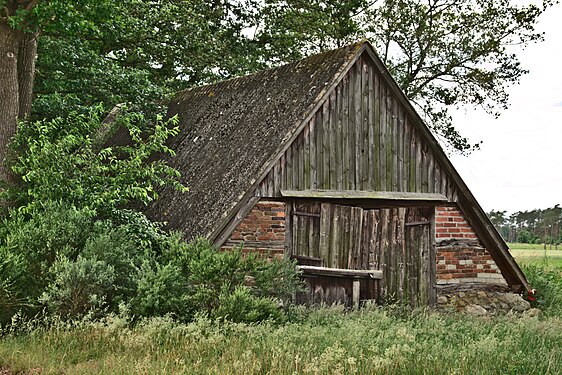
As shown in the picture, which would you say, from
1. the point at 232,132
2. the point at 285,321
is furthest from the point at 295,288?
the point at 232,132

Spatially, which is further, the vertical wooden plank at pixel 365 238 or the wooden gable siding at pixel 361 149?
the vertical wooden plank at pixel 365 238

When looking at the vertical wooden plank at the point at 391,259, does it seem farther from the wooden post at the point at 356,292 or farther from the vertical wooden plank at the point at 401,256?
the wooden post at the point at 356,292

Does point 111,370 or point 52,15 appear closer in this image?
point 111,370

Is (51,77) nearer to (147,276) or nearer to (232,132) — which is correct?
(232,132)

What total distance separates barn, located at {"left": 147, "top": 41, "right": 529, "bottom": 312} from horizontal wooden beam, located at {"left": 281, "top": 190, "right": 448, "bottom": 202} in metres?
0.03

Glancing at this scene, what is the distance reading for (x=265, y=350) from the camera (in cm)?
798

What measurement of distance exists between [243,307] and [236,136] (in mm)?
5289

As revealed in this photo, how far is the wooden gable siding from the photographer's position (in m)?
12.4

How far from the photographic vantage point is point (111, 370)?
7648mm

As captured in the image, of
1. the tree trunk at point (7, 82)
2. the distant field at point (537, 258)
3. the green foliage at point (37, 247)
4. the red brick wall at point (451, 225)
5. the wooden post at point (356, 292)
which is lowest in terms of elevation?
the distant field at point (537, 258)

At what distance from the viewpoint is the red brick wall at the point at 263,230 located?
1184 centimetres

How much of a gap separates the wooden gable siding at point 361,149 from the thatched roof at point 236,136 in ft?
1.26

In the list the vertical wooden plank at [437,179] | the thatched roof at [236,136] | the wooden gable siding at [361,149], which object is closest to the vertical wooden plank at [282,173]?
the wooden gable siding at [361,149]

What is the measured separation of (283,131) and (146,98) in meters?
7.04
